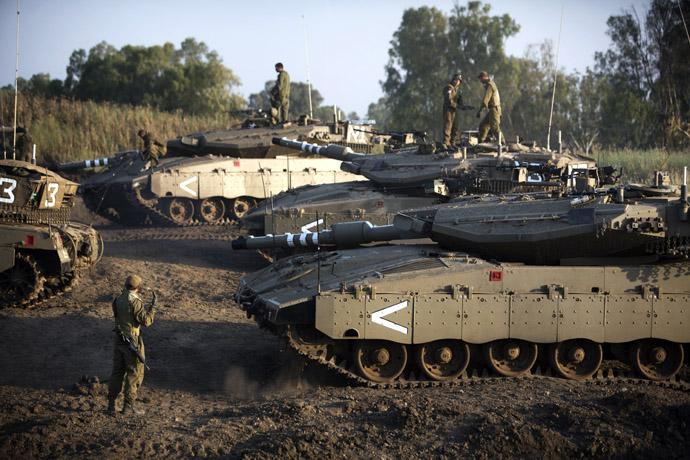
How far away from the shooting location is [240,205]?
21172 millimetres

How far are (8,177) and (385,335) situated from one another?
7.21 m

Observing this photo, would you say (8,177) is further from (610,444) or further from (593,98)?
(593,98)

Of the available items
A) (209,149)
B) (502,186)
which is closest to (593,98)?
(209,149)

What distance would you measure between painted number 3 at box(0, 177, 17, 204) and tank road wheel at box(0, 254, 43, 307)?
95 centimetres

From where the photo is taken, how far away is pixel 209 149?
22.0 metres

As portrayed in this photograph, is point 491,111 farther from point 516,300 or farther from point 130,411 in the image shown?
point 130,411

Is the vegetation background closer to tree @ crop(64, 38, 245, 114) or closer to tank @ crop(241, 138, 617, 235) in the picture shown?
tree @ crop(64, 38, 245, 114)

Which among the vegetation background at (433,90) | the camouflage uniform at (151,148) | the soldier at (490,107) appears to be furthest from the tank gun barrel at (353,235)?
the vegetation background at (433,90)

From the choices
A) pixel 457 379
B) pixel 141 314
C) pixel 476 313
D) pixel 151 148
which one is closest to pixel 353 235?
pixel 476 313

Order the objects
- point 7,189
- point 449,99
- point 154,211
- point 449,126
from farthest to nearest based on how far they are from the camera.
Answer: point 154,211
point 449,126
point 449,99
point 7,189

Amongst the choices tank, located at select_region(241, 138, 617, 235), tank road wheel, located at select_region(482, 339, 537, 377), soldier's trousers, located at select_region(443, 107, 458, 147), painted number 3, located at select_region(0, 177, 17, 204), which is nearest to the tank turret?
tank, located at select_region(241, 138, 617, 235)

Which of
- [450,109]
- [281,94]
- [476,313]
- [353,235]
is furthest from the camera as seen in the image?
[281,94]

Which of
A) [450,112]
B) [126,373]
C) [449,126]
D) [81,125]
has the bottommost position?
[126,373]

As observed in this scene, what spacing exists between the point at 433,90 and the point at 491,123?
23354mm
